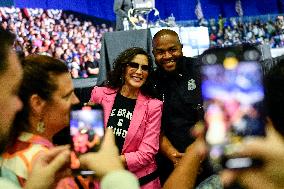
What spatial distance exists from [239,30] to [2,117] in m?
15.5

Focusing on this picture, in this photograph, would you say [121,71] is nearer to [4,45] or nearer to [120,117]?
[120,117]

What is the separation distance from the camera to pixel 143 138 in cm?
218

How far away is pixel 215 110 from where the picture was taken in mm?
895

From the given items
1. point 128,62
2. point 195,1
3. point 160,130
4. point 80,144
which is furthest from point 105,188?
point 195,1

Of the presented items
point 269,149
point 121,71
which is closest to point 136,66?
point 121,71

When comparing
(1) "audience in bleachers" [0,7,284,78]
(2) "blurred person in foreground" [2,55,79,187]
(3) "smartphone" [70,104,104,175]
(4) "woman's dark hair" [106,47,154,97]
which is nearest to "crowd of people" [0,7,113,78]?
(1) "audience in bleachers" [0,7,284,78]

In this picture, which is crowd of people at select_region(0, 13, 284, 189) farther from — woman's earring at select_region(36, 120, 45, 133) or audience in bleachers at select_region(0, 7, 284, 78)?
audience in bleachers at select_region(0, 7, 284, 78)

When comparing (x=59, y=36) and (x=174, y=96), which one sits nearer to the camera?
(x=174, y=96)

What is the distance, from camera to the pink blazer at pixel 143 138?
2.10m

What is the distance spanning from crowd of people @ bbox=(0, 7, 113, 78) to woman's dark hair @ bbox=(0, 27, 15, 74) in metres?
5.31

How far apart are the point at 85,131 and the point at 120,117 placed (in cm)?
118

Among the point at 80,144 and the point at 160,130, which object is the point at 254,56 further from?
the point at 160,130

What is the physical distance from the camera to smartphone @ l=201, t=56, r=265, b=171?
0.84 meters

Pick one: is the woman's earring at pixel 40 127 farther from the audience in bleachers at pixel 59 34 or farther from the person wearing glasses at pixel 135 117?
the audience in bleachers at pixel 59 34
